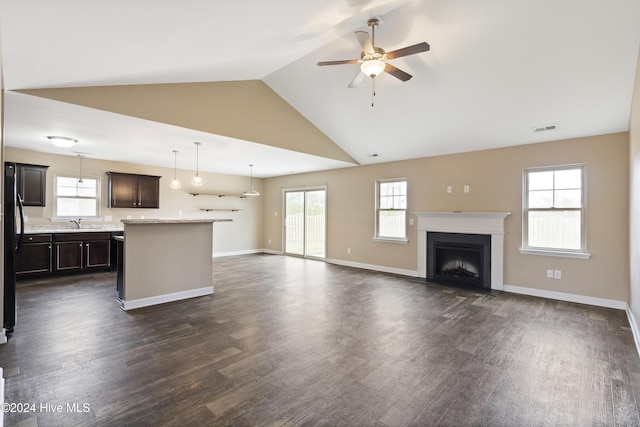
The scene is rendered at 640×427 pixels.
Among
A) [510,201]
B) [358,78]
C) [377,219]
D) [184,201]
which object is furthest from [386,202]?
[184,201]

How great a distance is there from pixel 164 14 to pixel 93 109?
6.65ft

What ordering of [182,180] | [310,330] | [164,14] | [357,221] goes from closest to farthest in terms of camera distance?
[164,14], [310,330], [357,221], [182,180]

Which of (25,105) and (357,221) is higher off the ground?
(25,105)

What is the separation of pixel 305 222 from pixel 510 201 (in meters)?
5.06

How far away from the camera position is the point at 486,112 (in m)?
4.32

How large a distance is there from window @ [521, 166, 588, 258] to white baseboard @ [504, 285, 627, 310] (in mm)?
608

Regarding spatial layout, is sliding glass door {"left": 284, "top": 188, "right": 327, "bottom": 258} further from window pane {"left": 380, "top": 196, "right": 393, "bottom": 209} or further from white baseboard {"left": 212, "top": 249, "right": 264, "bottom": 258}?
window pane {"left": 380, "top": 196, "right": 393, "bottom": 209}

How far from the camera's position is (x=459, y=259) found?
562 cm

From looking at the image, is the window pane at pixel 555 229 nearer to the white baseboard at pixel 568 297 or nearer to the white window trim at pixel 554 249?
the white window trim at pixel 554 249

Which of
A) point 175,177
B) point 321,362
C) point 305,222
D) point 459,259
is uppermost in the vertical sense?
point 175,177

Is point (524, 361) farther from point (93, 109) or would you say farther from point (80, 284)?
point (80, 284)

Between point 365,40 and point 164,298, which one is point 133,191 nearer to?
point 164,298

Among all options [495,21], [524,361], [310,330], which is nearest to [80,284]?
[310,330]

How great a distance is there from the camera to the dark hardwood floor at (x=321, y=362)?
196cm
